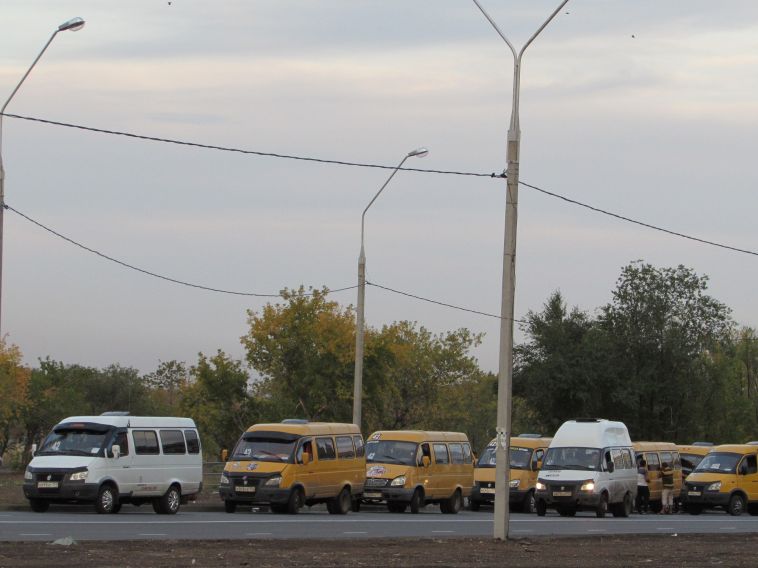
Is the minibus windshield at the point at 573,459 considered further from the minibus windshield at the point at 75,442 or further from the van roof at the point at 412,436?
the minibus windshield at the point at 75,442

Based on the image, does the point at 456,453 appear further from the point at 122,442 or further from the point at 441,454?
the point at 122,442

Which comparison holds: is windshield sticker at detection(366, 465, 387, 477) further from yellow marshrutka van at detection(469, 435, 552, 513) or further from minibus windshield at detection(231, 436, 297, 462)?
yellow marshrutka van at detection(469, 435, 552, 513)

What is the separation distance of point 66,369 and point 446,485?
240ft

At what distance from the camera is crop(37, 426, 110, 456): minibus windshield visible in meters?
28.8

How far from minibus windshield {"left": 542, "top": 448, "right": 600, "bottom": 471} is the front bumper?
46.9 feet

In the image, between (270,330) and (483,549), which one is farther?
(270,330)

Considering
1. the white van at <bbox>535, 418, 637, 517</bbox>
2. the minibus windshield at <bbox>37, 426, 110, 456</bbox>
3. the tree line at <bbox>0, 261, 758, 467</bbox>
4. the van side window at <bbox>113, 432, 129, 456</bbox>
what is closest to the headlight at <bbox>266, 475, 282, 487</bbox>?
the van side window at <bbox>113, 432, 129, 456</bbox>

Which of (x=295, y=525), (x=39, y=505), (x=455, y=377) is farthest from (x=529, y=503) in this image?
(x=455, y=377)

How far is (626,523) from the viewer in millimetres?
34844

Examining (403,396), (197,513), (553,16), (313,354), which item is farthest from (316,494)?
(403,396)

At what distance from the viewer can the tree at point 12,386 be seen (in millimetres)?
90438

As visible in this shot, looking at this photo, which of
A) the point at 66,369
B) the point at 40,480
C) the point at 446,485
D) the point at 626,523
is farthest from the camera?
the point at 66,369

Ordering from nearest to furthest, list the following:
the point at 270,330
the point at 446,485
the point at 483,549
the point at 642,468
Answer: the point at 483,549, the point at 446,485, the point at 642,468, the point at 270,330

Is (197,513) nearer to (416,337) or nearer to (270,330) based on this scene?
(270,330)
